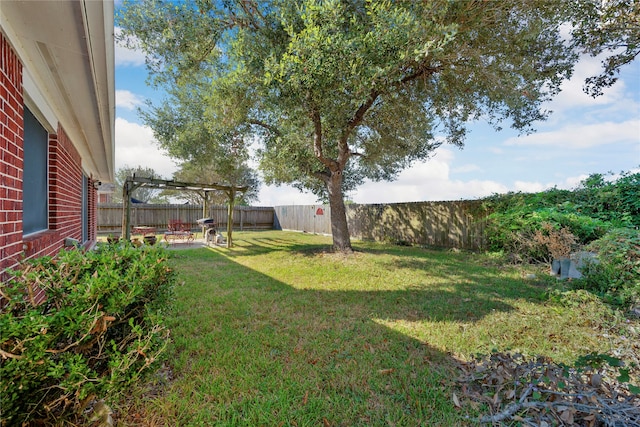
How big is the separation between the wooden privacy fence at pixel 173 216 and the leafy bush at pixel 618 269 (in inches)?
521

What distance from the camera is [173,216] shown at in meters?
17.9

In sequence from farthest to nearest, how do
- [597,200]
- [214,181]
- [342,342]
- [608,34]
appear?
[214,181], [597,200], [608,34], [342,342]

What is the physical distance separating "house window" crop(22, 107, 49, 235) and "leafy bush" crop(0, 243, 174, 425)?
145 centimetres

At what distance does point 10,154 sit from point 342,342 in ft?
10.6

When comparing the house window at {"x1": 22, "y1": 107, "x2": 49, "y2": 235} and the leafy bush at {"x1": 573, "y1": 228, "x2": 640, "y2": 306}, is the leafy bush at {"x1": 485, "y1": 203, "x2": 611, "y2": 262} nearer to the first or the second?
the leafy bush at {"x1": 573, "y1": 228, "x2": 640, "y2": 306}

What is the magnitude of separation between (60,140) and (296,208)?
15690mm

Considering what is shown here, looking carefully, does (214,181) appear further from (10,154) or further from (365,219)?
A: (10,154)


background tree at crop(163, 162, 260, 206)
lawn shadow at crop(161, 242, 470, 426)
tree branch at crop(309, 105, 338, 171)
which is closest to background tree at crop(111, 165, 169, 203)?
background tree at crop(163, 162, 260, 206)

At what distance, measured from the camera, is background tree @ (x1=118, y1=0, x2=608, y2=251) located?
506cm

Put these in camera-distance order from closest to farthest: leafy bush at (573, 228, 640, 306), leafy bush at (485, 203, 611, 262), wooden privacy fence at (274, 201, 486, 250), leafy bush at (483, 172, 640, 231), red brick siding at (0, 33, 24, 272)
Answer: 1. red brick siding at (0, 33, 24, 272)
2. leafy bush at (573, 228, 640, 306)
3. leafy bush at (485, 203, 611, 262)
4. leafy bush at (483, 172, 640, 231)
5. wooden privacy fence at (274, 201, 486, 250)

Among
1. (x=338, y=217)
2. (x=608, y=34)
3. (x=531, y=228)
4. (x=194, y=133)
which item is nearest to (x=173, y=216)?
(x=194, y=133)

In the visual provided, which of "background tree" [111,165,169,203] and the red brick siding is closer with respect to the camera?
the red brick siding

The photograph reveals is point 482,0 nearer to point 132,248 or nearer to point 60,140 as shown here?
point 132,248

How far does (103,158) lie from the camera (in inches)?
255
